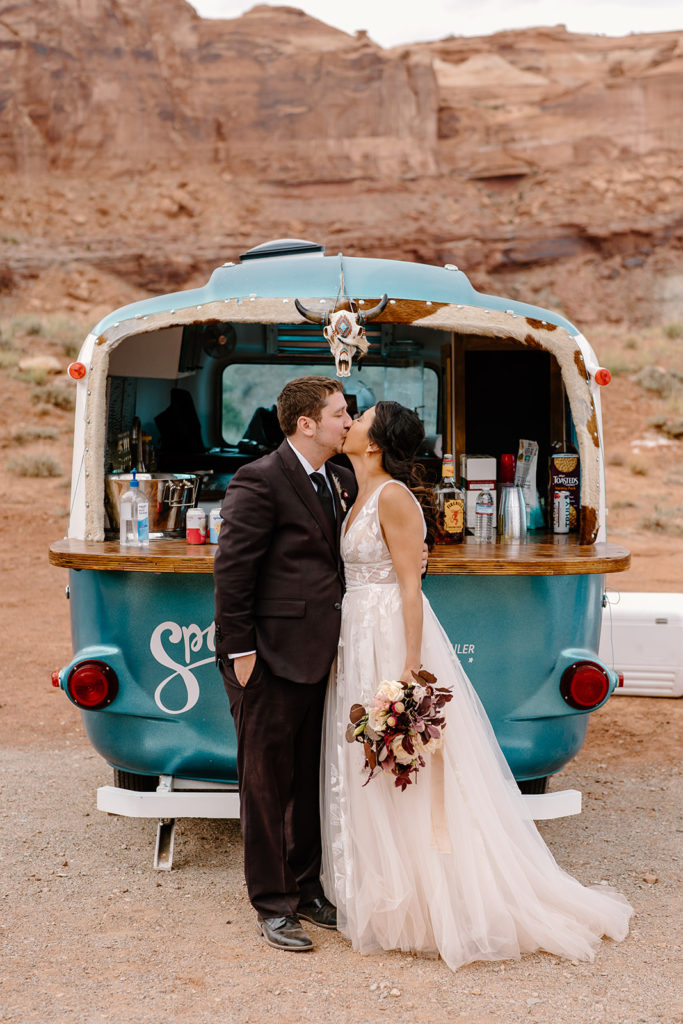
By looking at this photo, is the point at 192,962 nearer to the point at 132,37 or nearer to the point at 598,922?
the point at 598,922

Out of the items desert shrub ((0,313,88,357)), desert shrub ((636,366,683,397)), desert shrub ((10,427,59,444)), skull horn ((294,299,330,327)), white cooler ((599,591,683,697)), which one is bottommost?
white cooler ((599,591,683,697))

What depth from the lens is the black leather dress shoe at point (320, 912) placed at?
3.79m

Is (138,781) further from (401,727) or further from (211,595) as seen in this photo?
(401,727)

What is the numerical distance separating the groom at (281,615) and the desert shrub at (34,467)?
45.6 feet

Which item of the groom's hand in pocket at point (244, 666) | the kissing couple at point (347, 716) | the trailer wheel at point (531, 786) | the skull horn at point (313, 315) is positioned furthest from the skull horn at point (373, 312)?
the trailer wheel at point (531, 786)

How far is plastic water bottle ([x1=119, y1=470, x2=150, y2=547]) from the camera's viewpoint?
434 cm

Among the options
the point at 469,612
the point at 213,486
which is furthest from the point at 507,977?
the point at 213,486

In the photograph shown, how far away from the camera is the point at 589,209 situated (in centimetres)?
3875

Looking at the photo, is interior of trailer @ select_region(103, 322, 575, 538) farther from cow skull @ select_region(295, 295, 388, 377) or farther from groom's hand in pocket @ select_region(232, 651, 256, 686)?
groom's hand in pocket @ select_region(232, 651, 256, 686)

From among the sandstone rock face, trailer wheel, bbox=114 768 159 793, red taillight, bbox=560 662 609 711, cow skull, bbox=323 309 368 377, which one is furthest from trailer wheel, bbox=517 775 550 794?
the sandstone rock face

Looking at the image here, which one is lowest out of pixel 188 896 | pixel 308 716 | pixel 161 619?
pixel 188 896

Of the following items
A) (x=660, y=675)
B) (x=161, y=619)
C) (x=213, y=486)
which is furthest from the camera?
(x=660, y=675)

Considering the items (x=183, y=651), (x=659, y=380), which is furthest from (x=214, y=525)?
(x=659, y=380)

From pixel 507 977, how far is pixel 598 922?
1.53ft
